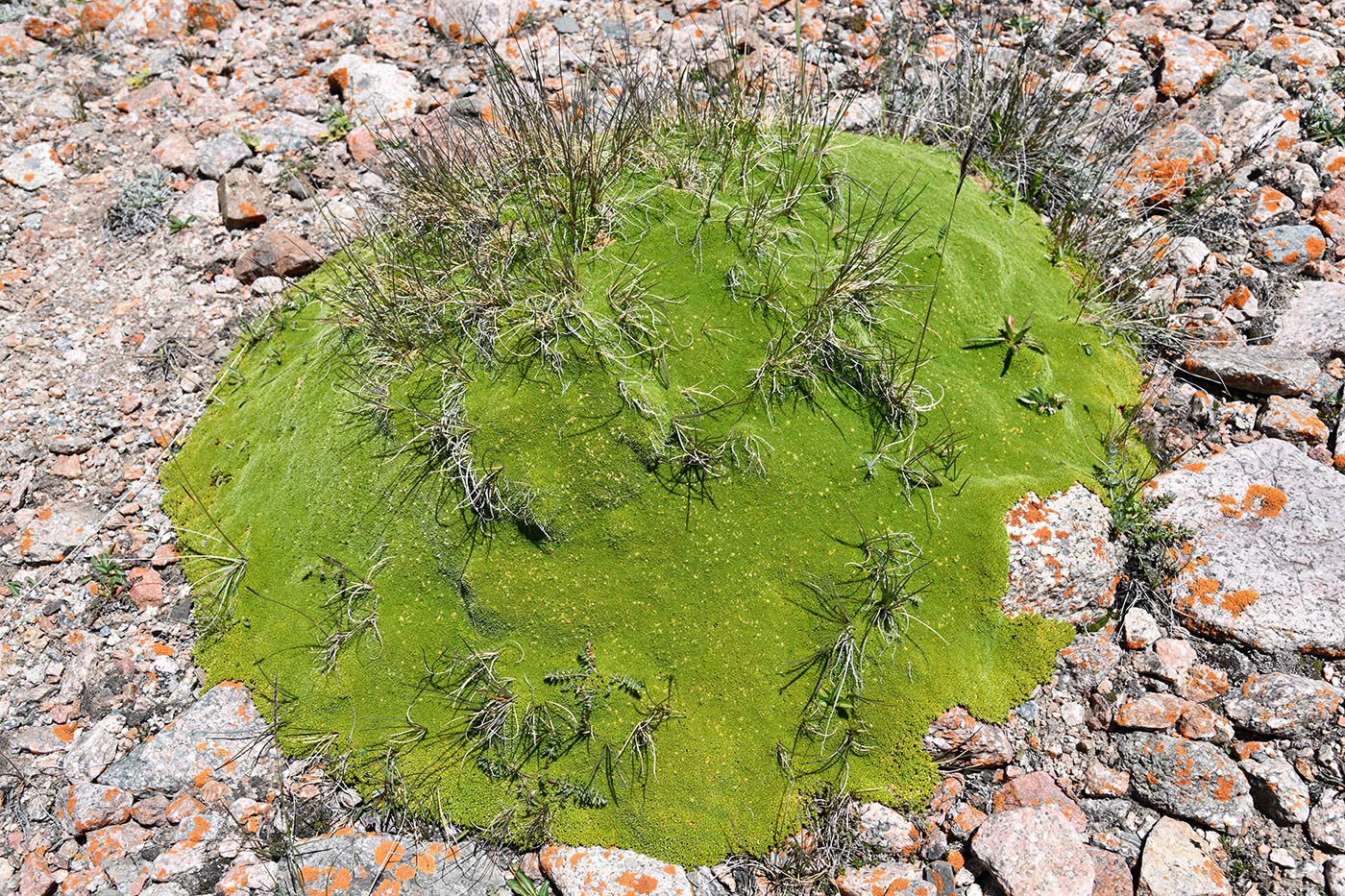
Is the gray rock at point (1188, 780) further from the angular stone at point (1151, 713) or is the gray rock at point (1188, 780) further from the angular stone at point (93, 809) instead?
the angular stone at point (93, 809)

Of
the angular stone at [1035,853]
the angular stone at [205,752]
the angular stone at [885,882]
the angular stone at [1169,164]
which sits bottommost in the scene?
the angular stone at [205,752]

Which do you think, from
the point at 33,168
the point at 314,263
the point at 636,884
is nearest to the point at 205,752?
the point at 636,884

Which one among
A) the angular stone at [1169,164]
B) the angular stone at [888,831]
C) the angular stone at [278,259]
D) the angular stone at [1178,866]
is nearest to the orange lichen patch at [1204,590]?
the angular stone at [1178,866]

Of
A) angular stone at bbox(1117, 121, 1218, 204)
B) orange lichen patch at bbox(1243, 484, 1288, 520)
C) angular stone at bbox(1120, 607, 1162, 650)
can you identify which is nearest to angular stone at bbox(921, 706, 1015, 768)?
angular stone at bbox(1120, 607, 1162, 650)

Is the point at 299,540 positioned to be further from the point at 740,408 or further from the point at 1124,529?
the point at 1124,529

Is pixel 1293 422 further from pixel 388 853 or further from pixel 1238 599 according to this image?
pixel 388 853
